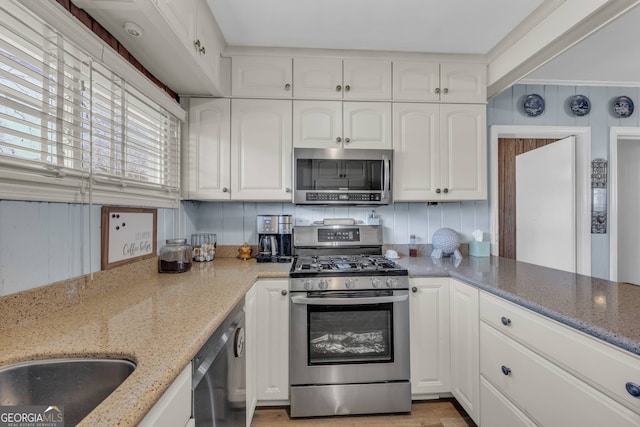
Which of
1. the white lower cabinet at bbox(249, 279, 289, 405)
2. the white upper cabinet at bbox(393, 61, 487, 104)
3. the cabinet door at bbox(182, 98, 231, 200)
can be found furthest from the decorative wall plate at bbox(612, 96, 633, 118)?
the cabinet door at bbox(182, 98, 231, 200)

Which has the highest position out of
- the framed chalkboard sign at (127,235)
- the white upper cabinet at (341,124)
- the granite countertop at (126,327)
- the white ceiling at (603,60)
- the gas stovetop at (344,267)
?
the white ceiling at (603,60)

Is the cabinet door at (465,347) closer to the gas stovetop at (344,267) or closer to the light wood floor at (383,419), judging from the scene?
the light wood floor at (383,419)

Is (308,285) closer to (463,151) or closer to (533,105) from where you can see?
(463,151)

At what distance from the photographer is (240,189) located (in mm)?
2051

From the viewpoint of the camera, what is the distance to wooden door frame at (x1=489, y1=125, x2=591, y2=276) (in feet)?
7.62

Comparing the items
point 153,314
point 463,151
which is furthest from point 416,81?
point 153,314

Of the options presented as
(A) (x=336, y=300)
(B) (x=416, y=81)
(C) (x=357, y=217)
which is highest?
(B) (x=416, y=81)

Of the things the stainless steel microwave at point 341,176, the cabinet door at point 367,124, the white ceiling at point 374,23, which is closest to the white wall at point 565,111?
the white ceiling at point 374,23

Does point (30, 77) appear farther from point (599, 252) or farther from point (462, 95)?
point (599, 252)

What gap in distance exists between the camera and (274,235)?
220 cm

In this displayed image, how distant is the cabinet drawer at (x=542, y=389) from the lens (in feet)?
2.92

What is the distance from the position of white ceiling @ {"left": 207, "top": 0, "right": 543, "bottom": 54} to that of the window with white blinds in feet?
2.60

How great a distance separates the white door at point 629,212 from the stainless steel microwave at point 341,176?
2.86m

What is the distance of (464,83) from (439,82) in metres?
0.19
